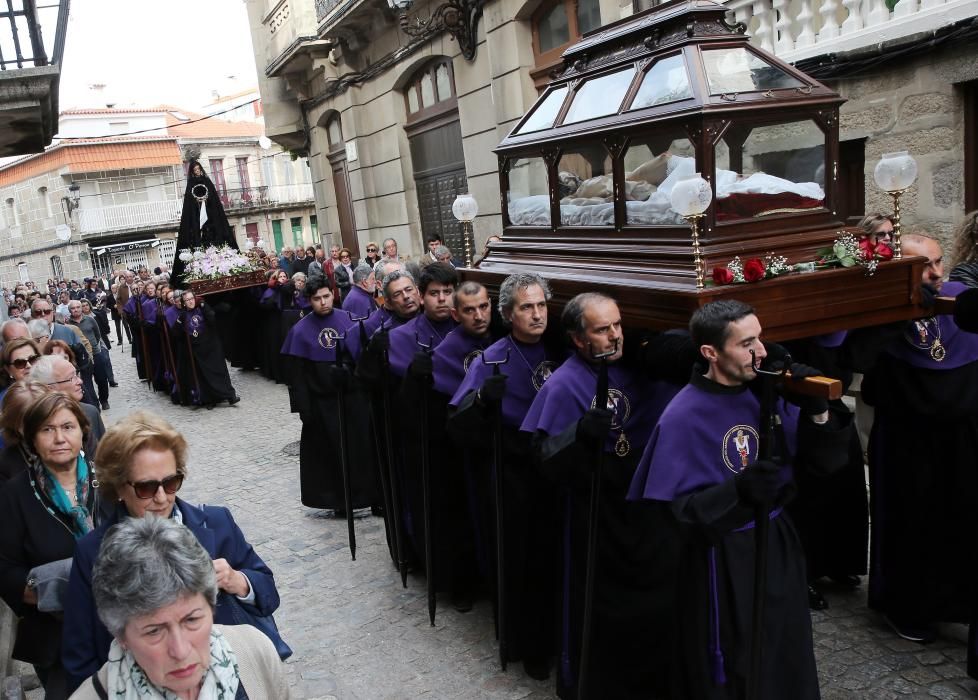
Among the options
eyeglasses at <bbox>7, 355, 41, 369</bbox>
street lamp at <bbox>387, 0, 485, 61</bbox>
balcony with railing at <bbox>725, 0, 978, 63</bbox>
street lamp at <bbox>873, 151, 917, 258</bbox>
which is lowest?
eyeglasses at <bbox>7, 355, 41, 369</bbox>

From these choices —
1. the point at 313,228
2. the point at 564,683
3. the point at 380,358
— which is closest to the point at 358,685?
the point at 564,683

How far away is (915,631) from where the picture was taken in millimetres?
3994

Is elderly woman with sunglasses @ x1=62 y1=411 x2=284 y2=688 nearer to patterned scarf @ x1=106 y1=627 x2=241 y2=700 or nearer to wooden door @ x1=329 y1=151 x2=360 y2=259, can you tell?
patterned scarf @ x1=106 y1=627 x2=241 y2=700

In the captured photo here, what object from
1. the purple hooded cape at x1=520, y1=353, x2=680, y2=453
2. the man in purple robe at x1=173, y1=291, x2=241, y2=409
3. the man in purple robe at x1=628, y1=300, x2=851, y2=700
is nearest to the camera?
the man in purple robe at x1=628, y1=300, x2=851, y2=700

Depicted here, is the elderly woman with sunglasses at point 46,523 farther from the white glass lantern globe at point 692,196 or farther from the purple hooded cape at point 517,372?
the white glass lantern globe at point 692,196

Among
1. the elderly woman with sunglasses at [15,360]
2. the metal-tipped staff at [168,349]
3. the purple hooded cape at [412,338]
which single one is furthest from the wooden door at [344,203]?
the purple hooded cape at [412,338]

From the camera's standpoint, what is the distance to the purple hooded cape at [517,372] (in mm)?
4191

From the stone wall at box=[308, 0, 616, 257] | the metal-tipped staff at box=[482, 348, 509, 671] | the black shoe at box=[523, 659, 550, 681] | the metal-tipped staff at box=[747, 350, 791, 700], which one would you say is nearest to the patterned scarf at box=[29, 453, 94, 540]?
the metal-tipped staff at box=[482, 348, 509, 671]

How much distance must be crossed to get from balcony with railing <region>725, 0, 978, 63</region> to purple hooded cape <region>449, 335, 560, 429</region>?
2.72m

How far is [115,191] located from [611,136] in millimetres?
38076

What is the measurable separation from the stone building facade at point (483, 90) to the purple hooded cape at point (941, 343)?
1.09 metres

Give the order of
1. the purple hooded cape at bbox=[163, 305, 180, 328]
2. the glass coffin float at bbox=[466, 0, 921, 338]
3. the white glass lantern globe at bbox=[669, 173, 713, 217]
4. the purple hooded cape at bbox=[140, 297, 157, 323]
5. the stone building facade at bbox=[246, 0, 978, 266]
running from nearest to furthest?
1. the white glass lantern globe at bbox=[669, 173, 713, 217]
2. the glass coffin float at bbox=[466, 0, 921, 338]
3. the stone building facade at bbox=[246, 0, 978, 266]
4. the purple hooded cape at bbox=[163, 305, 180, 328]
5. the purple hooded cape at bbox=[140, 297, 157, 323]

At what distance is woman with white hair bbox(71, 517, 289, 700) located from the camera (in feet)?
6.70

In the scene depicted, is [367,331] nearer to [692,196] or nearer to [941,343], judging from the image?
[692,196]
